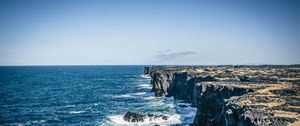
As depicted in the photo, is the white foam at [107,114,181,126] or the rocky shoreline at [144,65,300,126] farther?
the white foam at [107,114,181,126]

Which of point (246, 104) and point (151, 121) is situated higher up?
point (246, 104)

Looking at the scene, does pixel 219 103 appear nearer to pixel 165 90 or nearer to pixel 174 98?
pixel 174 98

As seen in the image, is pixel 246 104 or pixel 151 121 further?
pixel 151 121

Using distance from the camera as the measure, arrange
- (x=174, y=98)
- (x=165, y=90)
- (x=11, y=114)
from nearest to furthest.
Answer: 1. (x=11, y=114)
2. (x=174, y=98)
3. (x=165, y=90)

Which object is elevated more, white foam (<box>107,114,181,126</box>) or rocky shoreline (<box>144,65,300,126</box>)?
rocky shoreline (<box>144,65,300,126</box>)

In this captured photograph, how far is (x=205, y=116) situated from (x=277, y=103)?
14230 millimetres

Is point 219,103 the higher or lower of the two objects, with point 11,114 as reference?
→ higher

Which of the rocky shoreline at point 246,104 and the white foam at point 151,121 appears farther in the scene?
the white foam at point 151,121

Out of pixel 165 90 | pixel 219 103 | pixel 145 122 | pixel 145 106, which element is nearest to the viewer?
pixel 219 103

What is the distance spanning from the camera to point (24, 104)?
85812 mm

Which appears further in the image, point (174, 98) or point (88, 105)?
point (174, 98)

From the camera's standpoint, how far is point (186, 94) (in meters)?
86.2

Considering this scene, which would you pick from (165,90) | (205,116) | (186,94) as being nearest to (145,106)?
(186,94)

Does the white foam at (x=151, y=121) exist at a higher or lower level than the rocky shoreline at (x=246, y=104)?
lower
